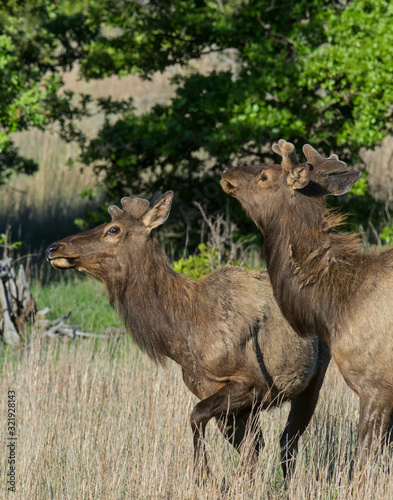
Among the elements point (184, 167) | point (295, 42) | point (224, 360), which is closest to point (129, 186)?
point (184, 167)

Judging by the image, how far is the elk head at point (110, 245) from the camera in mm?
6203

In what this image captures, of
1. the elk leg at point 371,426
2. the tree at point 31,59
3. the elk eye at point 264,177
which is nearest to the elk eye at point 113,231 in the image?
the elk eye at point 264,177

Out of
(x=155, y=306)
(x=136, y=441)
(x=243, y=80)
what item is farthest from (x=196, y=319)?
(x=243, y=80)

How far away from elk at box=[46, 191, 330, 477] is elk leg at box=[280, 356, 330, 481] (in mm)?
119

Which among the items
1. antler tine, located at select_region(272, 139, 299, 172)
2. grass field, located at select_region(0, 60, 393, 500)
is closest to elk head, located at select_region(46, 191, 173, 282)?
antler tine, located at select_region(272, 139, 299, 172)

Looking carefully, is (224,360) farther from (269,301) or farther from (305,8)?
(305,8)

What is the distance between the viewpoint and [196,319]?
20.2 ft

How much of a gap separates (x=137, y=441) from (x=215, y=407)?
3.72 ft

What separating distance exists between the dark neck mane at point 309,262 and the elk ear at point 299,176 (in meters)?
0.11

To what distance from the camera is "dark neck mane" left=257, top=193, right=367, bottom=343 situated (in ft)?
18.5

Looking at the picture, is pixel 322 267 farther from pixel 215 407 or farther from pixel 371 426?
pixel 215 407

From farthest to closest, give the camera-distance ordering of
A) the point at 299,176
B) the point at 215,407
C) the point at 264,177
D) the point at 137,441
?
1. the point at 137,441
2. the point at 264,177
3. the point at 215,407
4. the point at 299,176

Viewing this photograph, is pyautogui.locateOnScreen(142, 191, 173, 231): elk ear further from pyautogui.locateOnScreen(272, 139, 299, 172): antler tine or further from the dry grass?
the dry grass

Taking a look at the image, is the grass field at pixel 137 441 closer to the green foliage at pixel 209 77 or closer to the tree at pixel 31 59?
the tree at pixel 31 59
